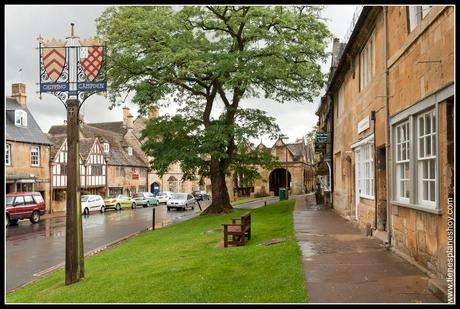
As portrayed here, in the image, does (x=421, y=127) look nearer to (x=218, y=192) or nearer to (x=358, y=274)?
(x=358, y=274)

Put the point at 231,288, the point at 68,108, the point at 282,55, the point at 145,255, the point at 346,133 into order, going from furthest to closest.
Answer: the point at 282,55 < the point at 346,133 < the point at 145,255 < the point at 68,108 < the point at 231,288

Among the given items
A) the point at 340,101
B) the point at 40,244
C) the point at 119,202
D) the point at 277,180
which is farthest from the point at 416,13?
the point at 277,180

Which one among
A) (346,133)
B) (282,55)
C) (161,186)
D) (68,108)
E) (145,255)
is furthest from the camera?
(161,186)

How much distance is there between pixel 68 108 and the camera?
34.8 feet

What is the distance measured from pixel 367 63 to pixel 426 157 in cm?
688

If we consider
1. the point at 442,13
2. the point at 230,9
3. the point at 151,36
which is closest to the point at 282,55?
the point at 230,9

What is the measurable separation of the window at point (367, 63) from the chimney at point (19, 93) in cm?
3209

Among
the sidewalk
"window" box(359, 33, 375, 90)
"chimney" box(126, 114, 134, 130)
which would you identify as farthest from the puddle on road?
"chimney" box(126, 114, 134, 130)

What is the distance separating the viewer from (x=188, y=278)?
8742 millimetres

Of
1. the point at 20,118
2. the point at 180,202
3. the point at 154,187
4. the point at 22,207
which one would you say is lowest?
the point at 180,202

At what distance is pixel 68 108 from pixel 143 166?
49.8m

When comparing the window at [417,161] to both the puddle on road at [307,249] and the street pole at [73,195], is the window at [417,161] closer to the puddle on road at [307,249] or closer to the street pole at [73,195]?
the puddle on road at [307,249]

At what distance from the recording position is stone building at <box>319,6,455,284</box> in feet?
23.1

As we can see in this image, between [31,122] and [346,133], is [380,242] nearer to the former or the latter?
[346,133]
